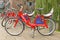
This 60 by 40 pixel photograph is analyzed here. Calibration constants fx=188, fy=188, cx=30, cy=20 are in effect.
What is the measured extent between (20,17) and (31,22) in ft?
1.72

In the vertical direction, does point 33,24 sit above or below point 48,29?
above

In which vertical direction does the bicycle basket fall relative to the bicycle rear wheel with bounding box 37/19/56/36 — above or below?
above

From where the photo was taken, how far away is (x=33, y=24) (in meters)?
7.95

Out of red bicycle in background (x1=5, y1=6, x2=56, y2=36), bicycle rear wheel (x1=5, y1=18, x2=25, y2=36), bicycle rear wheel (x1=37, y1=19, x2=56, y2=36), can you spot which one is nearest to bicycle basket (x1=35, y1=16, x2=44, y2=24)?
red bicycle in background (x1=5, y1=6, x2=56, y2=36)

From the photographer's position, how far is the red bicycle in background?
7.88 metres

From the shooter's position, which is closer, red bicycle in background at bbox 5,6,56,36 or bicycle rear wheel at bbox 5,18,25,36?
red bicycle in background at bbox 5,6,56,36

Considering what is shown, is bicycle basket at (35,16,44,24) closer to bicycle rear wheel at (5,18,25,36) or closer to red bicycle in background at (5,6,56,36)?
red bicycle in background at (5,6,56,36)

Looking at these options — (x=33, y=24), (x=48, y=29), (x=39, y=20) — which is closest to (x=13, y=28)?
(x=33, y=24)

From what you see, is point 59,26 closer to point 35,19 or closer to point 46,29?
point 46,29

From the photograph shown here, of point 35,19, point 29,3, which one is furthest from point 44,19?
point 29,3

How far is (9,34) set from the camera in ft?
Result: 27.7

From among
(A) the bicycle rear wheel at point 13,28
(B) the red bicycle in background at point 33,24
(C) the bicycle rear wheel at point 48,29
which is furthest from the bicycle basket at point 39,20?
(A) the bicycle rear wheel at point 13,28

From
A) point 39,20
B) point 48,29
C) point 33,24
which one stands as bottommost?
point 48,29

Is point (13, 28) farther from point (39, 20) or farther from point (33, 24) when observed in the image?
point (39, 20)
